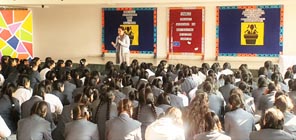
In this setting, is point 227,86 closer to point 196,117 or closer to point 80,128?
point 196,117

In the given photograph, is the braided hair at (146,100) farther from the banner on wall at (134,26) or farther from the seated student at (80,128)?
the banner on wall at (134,26)

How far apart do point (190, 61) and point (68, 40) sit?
13.7 feet

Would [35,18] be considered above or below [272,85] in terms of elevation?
above

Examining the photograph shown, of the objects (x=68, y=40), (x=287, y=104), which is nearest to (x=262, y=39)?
(x=68, y=40)

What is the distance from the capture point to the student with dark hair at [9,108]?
6758 millimetres

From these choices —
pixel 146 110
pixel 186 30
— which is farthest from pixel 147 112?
pixel 186 30

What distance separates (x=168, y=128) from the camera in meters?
5.03

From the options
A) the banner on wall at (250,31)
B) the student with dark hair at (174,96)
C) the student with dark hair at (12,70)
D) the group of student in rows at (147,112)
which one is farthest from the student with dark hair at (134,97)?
the banner on wall at (250,31)

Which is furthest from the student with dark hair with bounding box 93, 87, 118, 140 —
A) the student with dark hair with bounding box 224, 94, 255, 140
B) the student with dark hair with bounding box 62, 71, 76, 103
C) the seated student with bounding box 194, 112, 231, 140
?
the seated student with bounding box 194, 112, 231, 140

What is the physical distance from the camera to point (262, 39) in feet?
44.9

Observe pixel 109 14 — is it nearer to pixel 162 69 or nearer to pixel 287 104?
pixel 162 69

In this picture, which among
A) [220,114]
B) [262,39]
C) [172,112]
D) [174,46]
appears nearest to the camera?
[172,112]

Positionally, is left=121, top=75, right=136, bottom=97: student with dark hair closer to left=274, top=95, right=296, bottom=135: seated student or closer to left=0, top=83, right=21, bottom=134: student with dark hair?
left=0, top=83, right=21, bottom=134: student with dark hair

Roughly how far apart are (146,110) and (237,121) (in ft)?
3.78
